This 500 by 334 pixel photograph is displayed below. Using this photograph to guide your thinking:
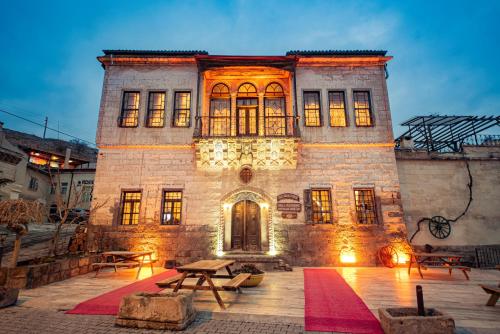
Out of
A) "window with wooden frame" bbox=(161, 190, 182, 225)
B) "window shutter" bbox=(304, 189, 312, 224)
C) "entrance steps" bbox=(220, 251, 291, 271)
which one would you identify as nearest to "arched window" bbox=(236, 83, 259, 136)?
"window shutter" bbox=(304, 189, 312, 224)

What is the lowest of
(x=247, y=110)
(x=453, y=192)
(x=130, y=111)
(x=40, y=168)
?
(x=453, y=192)

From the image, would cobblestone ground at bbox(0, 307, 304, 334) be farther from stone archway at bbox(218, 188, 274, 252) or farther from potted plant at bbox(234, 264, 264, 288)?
stone archway at bbox(218, 188, 274, 252)

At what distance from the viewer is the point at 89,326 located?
380cm

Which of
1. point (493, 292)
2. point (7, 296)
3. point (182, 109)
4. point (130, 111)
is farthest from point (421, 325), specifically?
point (130, 111)

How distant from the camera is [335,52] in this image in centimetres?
1212

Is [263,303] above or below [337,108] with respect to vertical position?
below

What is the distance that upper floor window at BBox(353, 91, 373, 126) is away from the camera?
38.2 ft

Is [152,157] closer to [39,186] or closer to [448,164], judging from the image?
[448,164]

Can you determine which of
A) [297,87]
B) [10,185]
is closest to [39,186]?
[10,185]

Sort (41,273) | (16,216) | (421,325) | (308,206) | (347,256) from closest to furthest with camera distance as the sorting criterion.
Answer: (421,325) → (16,216) → (41,273) → (347,256) → (308,206)

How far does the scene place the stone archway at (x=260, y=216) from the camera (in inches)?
412

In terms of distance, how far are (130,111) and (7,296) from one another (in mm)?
8981

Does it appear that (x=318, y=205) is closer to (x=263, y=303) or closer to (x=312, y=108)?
(x=312, y=108)

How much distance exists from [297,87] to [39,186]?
31627 mm
